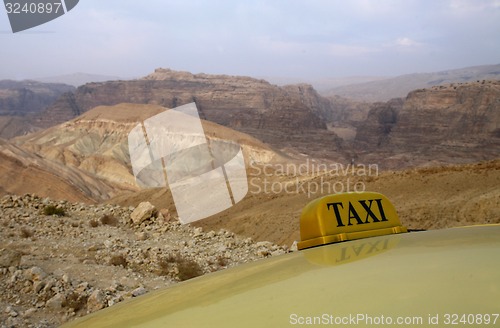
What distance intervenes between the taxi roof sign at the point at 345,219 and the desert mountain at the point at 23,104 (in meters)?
92.9

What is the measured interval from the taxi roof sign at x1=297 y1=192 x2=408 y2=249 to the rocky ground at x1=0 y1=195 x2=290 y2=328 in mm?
4362

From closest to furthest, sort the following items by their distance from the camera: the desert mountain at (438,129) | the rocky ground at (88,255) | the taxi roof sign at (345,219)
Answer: the taxi roof sign at (345,219), the rocky ground at (88,255), the desert mountain at (438,129)

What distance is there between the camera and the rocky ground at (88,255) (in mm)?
6367

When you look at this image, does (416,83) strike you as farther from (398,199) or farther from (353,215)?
(353,215)

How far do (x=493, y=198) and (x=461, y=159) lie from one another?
44.6 m

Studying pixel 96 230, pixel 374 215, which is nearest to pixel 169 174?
pixel 96 230

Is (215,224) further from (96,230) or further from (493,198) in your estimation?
(493,198)

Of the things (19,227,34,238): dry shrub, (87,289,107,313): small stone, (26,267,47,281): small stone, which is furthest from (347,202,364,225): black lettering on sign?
(19,227,34,238): dry shrub

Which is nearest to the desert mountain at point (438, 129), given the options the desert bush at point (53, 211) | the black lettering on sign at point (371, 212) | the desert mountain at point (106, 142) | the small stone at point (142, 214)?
the desert mountain at point (106, 142)

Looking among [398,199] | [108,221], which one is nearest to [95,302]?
[108,221]

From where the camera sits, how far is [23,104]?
423 feet

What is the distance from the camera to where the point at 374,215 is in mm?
2652

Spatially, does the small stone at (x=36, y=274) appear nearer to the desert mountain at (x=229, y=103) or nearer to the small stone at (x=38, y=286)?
the small stone at (x=38, y=286)

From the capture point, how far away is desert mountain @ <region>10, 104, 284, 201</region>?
46875 millimetres
